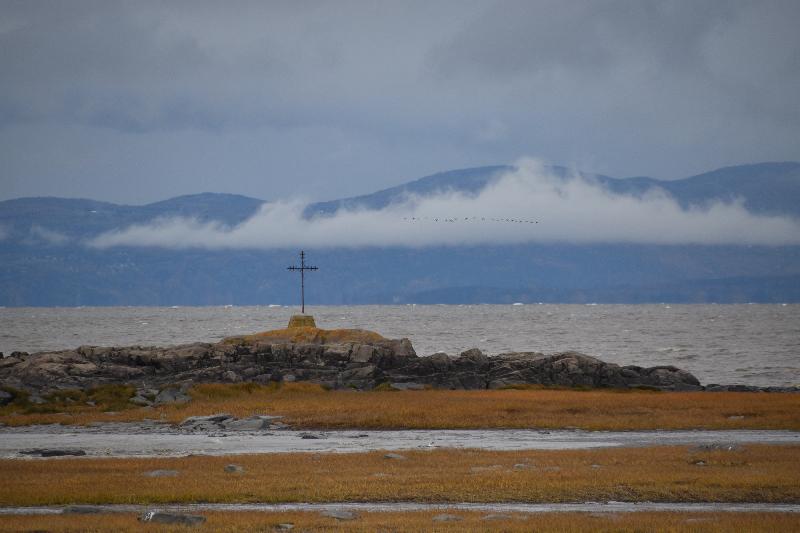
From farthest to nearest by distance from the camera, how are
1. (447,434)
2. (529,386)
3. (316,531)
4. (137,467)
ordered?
(529,386)
(447,434)
(137,467)
(316,531)

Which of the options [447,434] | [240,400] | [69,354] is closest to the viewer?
[447,434]

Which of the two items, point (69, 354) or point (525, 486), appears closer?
point (525, 486)

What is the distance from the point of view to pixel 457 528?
2067 cm

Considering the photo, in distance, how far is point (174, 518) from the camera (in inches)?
842

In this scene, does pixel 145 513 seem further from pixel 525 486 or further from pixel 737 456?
pixel 737 456

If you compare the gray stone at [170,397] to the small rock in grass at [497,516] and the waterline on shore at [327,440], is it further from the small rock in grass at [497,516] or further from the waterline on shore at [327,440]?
the small rock in grass at [497,516]

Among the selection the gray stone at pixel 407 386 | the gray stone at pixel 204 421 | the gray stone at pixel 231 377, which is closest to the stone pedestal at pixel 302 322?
the gray stone at pixel 231 377

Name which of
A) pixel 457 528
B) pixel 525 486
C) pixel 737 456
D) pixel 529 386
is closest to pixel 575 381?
pixel 529 386

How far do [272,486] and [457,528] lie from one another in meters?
7.75

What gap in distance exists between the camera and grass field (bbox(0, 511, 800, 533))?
20.7 metres

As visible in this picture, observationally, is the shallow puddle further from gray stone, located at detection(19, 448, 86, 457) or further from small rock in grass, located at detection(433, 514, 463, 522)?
gray stone, located at detection(19, 448, 86, 457)

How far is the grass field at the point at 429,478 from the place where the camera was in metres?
25.5

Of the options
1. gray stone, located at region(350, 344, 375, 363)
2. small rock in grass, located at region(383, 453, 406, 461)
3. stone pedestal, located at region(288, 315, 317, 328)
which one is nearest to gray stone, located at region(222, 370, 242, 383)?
gray stone, located at region(350, 344, 375, 363)

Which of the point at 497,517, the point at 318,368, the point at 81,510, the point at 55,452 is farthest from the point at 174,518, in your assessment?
the point at 318,368
